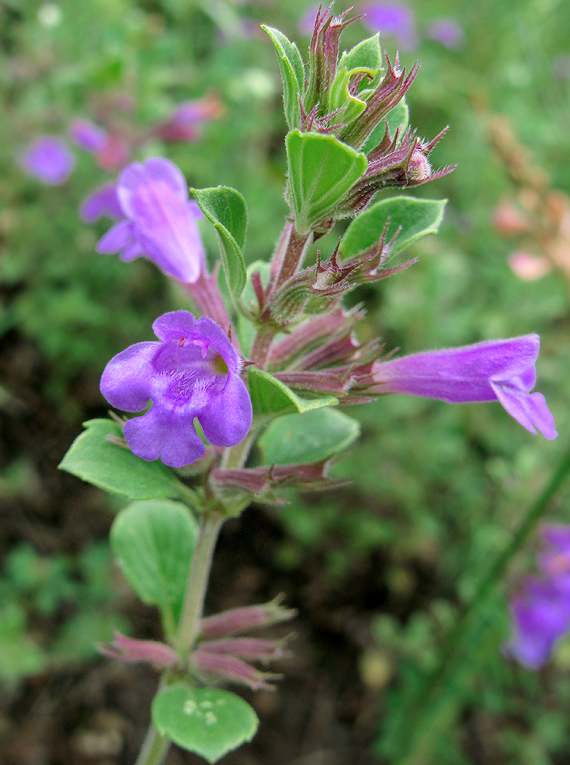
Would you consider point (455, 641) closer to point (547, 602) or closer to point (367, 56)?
point (547, 602)

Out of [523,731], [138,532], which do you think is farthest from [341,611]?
[138,532]

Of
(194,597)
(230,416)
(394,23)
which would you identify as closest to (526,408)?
(230,416)

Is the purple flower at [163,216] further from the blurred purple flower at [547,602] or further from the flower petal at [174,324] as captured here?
the blurred purple flower at [547,602]

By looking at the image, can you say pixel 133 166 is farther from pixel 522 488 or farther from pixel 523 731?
pixel 523 731

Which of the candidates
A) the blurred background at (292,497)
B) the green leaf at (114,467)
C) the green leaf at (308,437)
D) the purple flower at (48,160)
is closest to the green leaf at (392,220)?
the green leaf at (308,437)

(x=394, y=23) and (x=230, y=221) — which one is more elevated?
(x=230, y=221)

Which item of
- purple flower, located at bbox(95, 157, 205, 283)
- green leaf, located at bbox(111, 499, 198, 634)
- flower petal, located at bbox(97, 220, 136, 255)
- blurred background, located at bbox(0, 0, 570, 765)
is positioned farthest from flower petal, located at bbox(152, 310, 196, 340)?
blurred background, located at bbox(0, 0, 570, 765)

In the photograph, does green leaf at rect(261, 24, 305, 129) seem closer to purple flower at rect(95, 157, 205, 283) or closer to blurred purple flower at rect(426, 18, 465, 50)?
purple flower at rect(95, 157, 205, 283)
